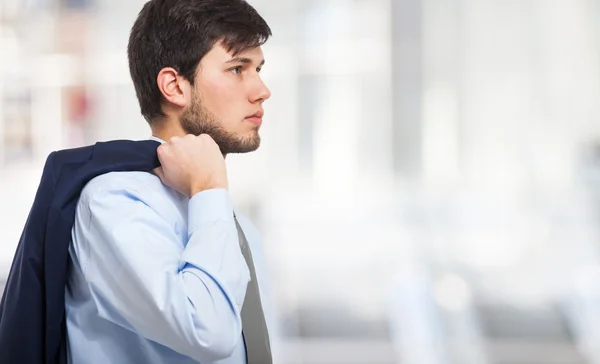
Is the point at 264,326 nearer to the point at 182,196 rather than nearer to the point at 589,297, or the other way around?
the point at 182,196

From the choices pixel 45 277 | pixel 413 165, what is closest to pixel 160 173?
pixel 45 277

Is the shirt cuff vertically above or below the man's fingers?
below

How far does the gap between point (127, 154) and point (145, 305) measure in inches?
9.4

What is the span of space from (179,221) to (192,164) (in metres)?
0.08

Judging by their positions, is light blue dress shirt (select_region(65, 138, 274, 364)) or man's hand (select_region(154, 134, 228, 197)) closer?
light blue dress shirt (select_region(65, 138, 274, 364))

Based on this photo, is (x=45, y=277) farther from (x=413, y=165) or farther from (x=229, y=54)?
(x=413, y=165)

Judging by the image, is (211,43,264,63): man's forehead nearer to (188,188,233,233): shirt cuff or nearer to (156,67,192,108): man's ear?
(156,67,192,108): man's ear

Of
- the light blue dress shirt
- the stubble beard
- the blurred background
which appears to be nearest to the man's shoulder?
the light blue dress shirt

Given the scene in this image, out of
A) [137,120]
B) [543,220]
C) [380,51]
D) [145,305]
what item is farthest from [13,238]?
[145,305]

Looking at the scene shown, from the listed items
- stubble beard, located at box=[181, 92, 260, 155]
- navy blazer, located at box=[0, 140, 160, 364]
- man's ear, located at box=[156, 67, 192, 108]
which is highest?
man's ear, located at box=[156, 67, 192, 108]

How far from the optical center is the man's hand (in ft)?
2.94

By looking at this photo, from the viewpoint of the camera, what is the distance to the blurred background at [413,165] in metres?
3.39

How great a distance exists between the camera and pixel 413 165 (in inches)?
135

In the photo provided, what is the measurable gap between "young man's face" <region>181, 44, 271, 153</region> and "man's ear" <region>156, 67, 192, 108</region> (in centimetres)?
1
